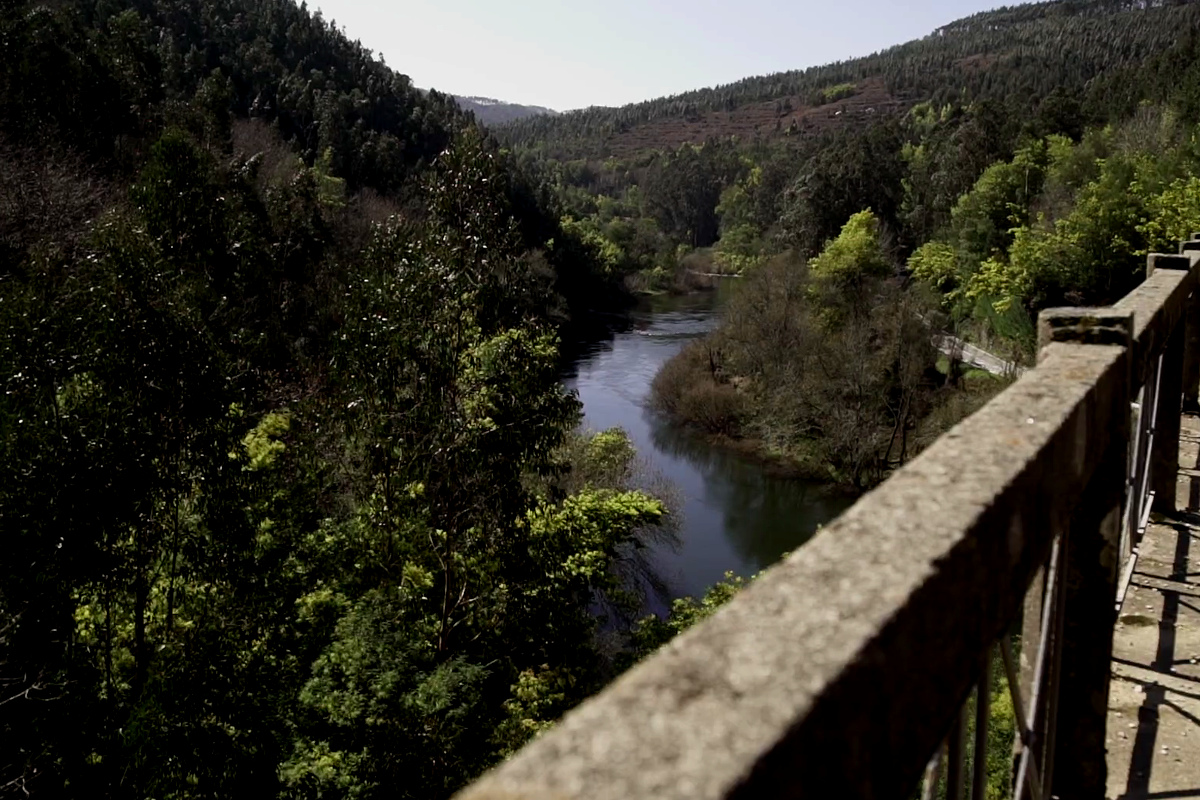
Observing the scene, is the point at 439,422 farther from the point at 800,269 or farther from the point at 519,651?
the point at 800,269

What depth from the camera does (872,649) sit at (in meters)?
0.98

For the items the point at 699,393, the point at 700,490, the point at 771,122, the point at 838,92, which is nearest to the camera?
the point at 700,490

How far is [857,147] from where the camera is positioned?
58.4 meters

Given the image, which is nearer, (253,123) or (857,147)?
(253,123)

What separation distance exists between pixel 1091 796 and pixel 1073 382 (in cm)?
142

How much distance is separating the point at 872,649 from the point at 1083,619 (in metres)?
2.01

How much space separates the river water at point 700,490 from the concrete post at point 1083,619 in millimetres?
17905

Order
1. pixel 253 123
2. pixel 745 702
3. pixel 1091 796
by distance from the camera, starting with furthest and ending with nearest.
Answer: pixel 253 123, pixel 1091 796, pixel 745 702

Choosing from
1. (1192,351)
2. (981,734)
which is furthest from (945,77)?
(981,734)

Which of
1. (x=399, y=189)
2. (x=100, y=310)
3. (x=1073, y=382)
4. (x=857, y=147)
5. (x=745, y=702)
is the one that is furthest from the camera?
(x=857, y=147)

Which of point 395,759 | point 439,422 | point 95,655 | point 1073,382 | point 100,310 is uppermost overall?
point 1073,382

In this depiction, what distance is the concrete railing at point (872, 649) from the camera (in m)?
0.79

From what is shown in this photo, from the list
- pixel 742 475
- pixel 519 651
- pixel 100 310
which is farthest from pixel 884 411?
pixel 100 310

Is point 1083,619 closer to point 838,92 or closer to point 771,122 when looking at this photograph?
point 771,122
